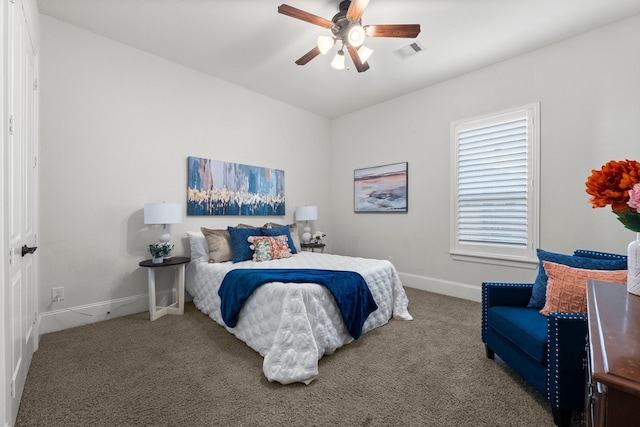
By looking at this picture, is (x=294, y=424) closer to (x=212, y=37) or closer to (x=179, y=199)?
(x=179, y=199)

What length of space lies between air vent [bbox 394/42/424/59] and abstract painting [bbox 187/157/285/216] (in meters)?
2.36

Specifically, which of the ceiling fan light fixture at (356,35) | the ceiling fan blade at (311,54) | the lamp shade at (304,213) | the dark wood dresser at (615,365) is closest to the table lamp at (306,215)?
the lamp shade at (304,213)

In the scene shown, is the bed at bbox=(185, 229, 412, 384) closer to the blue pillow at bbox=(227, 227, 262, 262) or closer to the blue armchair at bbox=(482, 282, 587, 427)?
the blue pillow at bbox=(227, 227, 262, 262)

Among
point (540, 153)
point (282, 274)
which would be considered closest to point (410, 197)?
point (540, 153)

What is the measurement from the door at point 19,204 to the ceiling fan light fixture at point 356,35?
2120 mm

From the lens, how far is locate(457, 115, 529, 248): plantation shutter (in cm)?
335

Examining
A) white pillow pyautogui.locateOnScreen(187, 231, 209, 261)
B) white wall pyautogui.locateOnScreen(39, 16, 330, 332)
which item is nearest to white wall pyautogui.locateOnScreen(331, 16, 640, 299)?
white wall pyautogui.locateOnScreen(39, 16, 330, 332)

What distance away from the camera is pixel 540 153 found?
3.20 metres

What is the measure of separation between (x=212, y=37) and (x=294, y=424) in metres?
3.46

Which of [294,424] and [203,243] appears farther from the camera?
[203,243]

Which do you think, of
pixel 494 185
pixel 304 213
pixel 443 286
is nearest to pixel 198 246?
pixel 304 213

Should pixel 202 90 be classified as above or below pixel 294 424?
above

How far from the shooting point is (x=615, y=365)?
2.00 feet

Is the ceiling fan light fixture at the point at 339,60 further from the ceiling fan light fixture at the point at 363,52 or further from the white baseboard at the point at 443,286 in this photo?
the white baseboard at the point at 443,286
